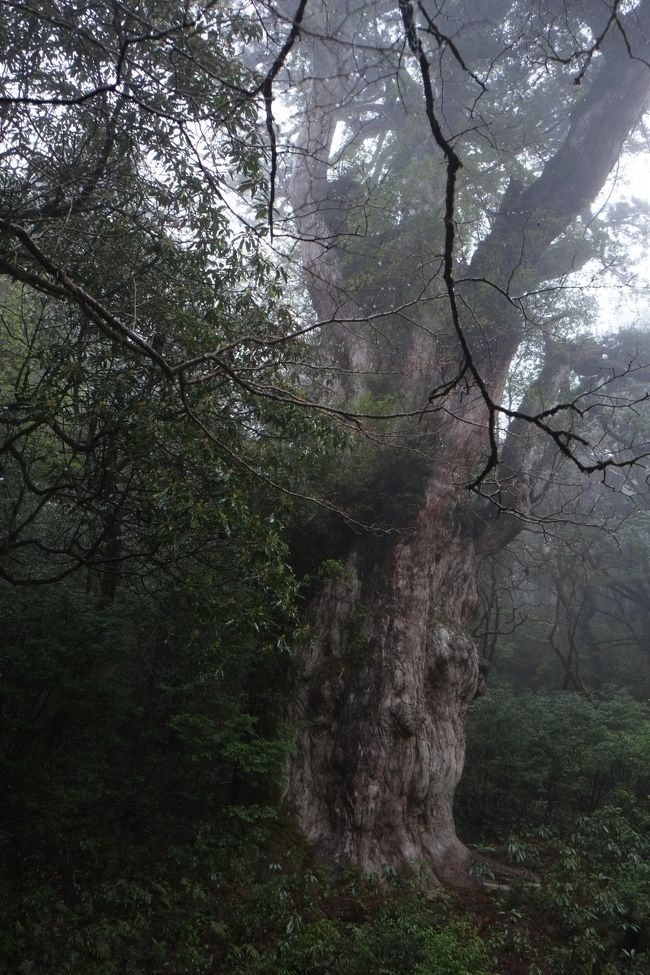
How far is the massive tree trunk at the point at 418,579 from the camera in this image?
21.8 feet

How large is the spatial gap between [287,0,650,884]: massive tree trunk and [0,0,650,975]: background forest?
41 mm

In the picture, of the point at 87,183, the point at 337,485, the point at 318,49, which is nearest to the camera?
the point at 87,183

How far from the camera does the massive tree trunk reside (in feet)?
21.8

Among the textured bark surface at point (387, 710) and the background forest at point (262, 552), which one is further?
the textured bark surface at point (387, 710)

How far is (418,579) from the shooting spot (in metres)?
7.76

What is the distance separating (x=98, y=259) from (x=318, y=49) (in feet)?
31.6

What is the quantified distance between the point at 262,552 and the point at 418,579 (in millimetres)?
3177

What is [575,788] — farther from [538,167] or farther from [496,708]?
[538,167]

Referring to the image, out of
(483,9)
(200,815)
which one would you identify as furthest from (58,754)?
(483,9)

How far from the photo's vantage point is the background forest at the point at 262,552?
452cm

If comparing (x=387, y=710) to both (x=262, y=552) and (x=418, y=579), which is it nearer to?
(x=418, y=579)

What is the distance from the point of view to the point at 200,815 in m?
6.64

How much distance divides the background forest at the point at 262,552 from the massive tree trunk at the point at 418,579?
4 cm

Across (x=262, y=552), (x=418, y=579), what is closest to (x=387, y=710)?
(x=418, y=579)
